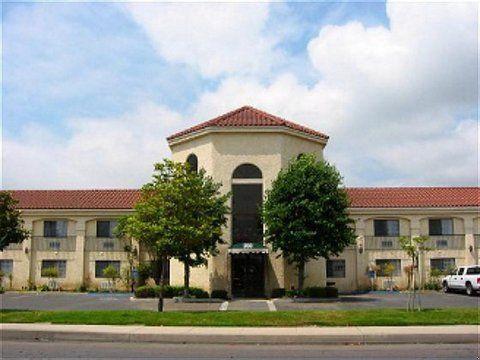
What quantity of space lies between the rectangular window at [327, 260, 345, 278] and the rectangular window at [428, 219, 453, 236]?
21.9 feet

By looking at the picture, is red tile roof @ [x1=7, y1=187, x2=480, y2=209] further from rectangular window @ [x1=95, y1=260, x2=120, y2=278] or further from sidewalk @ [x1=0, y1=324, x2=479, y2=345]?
sidewalk @ [x1=0, y1=324, x2=479, y2=345]

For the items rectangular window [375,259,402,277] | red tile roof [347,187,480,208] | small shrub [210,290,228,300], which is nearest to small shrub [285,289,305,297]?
small shrub [210,290,228,300]

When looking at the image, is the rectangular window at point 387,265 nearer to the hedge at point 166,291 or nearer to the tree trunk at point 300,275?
the tree trunk at point 300,275

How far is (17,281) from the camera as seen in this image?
37.6 meters

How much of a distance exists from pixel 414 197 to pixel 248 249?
15560 mm

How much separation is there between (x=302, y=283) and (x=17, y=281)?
20.8m

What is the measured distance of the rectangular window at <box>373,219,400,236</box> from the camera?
37.6 metres

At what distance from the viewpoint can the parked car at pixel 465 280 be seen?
101 feet

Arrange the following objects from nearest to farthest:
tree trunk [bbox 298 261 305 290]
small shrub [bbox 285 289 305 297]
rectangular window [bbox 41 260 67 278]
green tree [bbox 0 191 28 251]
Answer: green tree [bbox 0 191 28 251], small shrub [bbox 285 289 305 297], tree trunk [bbox 298 261 305 290], rectangular window [bbox 41 260 67 278]

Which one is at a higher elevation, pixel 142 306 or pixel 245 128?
pixel 245 128

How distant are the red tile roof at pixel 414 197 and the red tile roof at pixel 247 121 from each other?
7.34m

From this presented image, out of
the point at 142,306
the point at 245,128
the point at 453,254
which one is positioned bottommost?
the point at 142,306

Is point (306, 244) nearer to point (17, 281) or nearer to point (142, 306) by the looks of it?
point (142, 306)

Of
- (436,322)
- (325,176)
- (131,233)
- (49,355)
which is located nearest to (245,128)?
(325,176)
